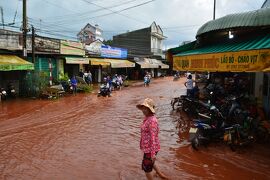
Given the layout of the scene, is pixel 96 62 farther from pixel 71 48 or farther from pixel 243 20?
pixel 243 20

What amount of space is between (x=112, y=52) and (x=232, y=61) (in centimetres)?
→ 3038

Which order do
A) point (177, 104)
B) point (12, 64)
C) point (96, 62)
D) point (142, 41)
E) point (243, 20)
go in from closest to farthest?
point (243, 20) → point (177, 104) → point (12, 64) → point (96, 62) → point (142, 41)

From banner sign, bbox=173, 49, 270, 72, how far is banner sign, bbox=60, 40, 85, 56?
17.1 metres

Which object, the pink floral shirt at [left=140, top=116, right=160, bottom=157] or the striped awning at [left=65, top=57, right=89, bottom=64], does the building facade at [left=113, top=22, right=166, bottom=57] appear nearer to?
the striped awning at [left=65, top=57, right=89, bottom=64]

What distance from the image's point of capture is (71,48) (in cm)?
2719

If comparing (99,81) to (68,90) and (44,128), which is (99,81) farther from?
(44,128)

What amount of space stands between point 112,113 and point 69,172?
8227 mm

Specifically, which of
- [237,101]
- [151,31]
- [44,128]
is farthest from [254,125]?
[151,31]

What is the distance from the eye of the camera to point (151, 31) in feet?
189

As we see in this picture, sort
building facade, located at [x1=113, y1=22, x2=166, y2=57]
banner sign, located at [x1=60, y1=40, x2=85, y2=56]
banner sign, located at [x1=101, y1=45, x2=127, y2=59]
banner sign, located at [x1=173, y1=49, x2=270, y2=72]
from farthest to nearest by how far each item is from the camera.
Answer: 1. building facade, located at [x1=113, y1=22, x2=166, y2=57]
2. banner sign, located at [x1=101, y1=45, x2=127, y2=59]
3. banner sign, located at [x1=60, y1=40, x2=85, y2=56]
4. banner sign, located at [x1=173, y1=49, x2=270, y2=72]

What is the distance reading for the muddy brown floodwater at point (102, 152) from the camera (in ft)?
21.8

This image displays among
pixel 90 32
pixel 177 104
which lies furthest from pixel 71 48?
pixel 90 32

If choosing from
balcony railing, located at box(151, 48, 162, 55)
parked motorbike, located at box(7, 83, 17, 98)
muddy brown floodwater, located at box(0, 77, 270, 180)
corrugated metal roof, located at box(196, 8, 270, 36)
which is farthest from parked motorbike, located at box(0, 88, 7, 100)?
balcony railing, located at box(151, 48, 162, 55)

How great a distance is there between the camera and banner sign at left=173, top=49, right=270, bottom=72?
660 centimetres
